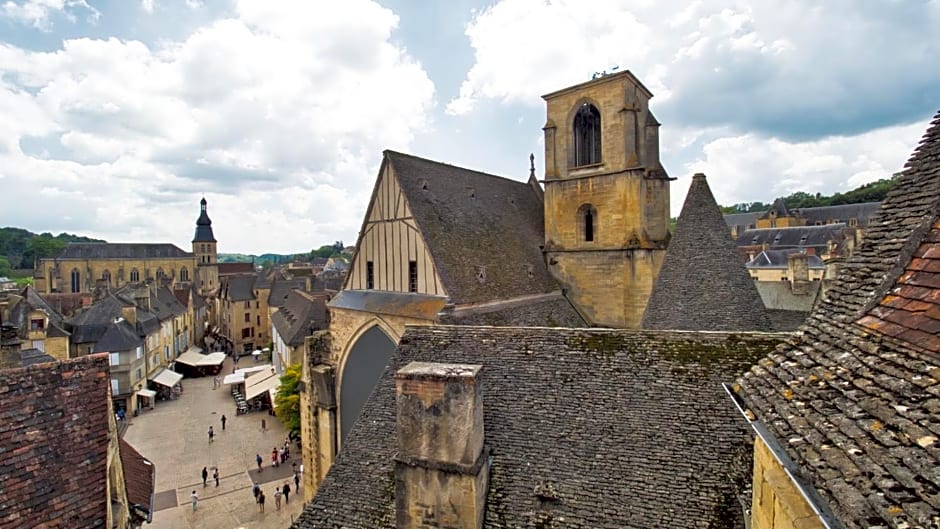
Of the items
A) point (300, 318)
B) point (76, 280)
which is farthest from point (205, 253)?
point (300, 318)

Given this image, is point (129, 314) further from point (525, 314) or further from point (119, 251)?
point (119, 251)

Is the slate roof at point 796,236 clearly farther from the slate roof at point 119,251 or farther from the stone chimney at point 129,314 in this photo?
the slate roof at point 119,251

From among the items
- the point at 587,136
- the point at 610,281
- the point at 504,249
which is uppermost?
the point at 587,136

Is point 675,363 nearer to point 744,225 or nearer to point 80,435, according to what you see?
point 80,435

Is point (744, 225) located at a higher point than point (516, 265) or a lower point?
higher

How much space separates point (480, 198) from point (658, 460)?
13954 millimetres

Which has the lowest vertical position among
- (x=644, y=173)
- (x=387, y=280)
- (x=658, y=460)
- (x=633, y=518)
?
(x=633, y=518)

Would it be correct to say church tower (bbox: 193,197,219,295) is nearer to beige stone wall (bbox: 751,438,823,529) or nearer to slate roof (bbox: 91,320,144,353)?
slate roof (bbox: 91,320,144,353)

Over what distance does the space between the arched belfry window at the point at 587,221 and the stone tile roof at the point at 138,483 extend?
16.6m

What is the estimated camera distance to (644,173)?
19.1 m

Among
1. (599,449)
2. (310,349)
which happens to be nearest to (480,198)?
(310,349)

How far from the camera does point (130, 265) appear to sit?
288ft

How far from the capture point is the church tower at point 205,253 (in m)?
84.1

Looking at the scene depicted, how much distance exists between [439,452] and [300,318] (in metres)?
32.4
